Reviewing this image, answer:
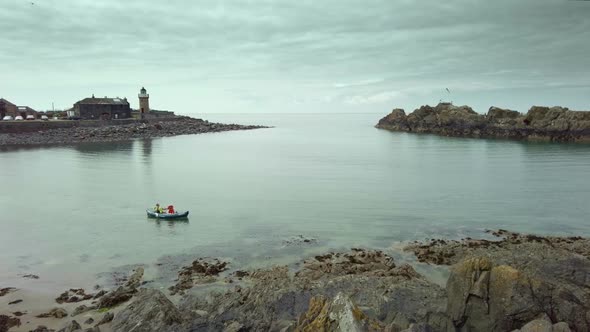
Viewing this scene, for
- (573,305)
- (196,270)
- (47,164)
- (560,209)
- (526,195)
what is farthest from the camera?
(47,164)

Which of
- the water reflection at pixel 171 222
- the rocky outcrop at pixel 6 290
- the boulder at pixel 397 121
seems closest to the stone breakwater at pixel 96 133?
the water reflection at pixel 171 222

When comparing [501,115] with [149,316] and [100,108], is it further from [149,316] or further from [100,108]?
[149,316]

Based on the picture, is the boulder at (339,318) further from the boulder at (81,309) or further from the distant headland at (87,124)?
the distant headland at (87,124)

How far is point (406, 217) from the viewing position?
113 feet

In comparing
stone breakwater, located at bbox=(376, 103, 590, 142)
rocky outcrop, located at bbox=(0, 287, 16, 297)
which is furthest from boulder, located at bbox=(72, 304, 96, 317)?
stone breakwater, located at bbox=(376, 103, 590, 142)

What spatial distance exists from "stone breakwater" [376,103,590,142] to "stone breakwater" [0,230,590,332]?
9612 centimetres

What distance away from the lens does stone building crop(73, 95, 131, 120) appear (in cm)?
12494

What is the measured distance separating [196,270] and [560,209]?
34.2m

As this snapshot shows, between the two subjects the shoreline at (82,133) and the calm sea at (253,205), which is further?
the shoreline at (82,133)

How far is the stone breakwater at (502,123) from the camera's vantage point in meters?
104

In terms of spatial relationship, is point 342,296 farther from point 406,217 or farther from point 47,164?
point 47,164

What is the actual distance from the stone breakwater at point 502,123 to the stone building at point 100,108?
110386mm

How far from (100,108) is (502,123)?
130 meters

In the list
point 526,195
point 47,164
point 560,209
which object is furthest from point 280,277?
point 47,164
